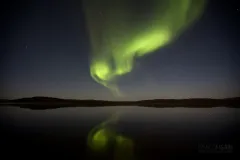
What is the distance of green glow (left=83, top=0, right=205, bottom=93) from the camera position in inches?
Result: 105

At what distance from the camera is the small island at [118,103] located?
2.64 m

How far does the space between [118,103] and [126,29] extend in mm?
633

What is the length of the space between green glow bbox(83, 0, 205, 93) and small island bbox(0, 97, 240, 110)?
18cm

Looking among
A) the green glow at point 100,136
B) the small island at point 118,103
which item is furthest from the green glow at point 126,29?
the green glow at point 100,136

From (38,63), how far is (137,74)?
0.85 meters

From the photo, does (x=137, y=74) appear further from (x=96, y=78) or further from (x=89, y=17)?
(x=89, y=17)

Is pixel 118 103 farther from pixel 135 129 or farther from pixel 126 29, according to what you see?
pixel 126 29

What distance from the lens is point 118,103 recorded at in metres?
2.64

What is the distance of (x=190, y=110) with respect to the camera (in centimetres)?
265

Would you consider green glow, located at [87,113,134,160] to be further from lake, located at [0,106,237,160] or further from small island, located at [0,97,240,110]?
small island, located at [0,97,240,110]

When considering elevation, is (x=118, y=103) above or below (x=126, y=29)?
below

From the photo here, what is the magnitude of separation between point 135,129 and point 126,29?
0.85 metres

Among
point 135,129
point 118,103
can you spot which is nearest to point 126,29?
point 118,103

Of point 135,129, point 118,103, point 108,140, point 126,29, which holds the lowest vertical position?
point 108,140
